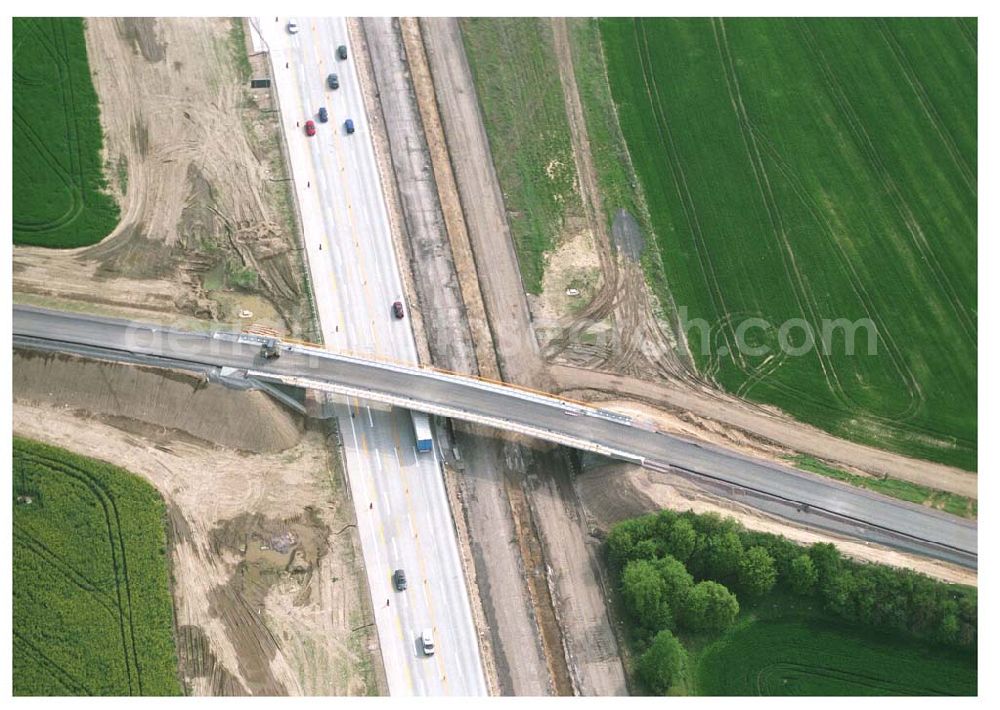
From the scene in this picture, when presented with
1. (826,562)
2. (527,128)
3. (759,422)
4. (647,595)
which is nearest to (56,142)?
(527,128)

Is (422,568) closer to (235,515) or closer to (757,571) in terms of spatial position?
(235,515)

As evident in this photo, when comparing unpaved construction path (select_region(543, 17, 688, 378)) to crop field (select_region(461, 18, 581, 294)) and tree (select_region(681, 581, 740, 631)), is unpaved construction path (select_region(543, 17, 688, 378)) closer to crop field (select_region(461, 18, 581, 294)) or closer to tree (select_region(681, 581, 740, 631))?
crop field (select_region(461, 18, 581, 294))

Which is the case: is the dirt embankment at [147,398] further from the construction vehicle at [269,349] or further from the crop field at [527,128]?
the crop field at [527,128]

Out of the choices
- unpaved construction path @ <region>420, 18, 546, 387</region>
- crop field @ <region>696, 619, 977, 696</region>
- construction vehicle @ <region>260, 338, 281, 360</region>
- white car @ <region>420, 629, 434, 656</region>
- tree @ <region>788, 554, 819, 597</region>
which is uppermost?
unpaved construction path @ <region>420, 18, 546, 387</region>

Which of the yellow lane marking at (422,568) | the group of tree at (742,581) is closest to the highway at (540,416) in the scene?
the group of tree at (742,581)

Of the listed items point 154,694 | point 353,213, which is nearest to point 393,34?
point 353,213

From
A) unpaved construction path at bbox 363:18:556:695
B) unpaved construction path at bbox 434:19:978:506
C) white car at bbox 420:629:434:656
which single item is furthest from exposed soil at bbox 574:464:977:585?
white car at bbox 420:629:434:656
